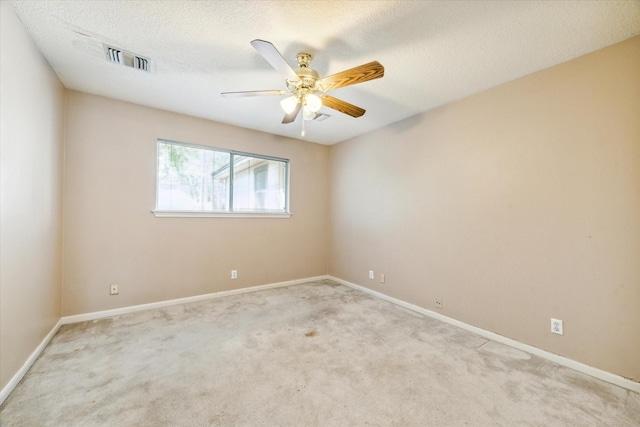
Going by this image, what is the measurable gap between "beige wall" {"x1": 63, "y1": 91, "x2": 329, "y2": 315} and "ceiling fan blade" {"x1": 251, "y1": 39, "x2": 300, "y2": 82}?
7.11ft

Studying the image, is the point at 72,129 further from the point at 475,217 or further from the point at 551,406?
the point at 551,406

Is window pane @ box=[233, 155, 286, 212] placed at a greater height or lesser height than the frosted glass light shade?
lesser

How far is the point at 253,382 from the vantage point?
1.80m

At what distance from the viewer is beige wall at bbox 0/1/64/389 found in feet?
5.26

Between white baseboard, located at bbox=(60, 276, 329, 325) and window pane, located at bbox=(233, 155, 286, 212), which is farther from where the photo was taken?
window pane, located at bbox=(233, 155, 286, 212)

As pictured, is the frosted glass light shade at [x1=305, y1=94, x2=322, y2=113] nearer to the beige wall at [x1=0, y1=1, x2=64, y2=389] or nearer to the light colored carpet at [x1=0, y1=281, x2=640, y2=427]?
the beige wall at [x1=0, y1=1, x2=64, y2=389]

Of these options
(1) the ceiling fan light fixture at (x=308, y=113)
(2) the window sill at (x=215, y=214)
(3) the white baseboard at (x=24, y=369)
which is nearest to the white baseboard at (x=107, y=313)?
(3) the white baseboard at (x=24, y=369)

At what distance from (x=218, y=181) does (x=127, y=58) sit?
1768 millimetres

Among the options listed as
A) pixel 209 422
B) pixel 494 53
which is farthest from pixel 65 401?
pixel 494 53

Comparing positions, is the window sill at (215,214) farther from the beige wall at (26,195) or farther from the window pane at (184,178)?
the beige wall at (26,195)

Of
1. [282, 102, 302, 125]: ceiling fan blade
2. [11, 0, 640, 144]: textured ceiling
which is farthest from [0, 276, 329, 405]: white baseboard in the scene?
[282, 102, 302, 125]: ceiling fan blade

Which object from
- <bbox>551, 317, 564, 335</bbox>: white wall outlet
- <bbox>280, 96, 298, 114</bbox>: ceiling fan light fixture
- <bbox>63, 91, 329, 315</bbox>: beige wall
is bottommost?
<bbox>551, 317, 564, 335</bbox>: white wall outlet

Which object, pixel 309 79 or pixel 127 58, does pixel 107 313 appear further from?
pixel 309 79

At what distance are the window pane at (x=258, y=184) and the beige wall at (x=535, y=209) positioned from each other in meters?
1.87
